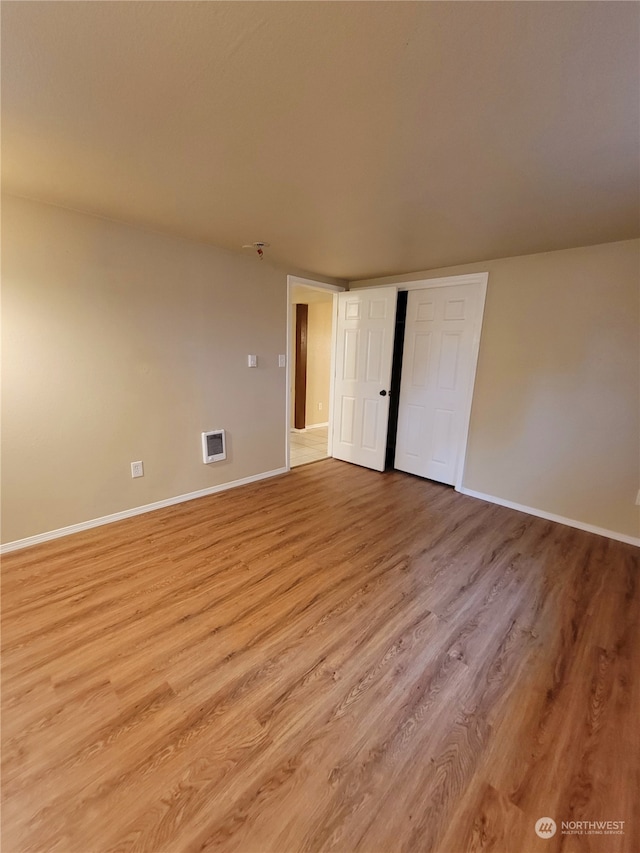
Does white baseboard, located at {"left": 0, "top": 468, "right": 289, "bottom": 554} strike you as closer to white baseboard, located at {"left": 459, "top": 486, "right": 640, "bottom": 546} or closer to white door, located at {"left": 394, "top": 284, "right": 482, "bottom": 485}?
white door, located at {"left": 394, "top": 284, "right": 482, "bottom": 485}

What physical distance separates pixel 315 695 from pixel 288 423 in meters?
2.70

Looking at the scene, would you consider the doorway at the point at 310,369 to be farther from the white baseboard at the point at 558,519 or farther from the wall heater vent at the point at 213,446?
the white baseboard at the point at 558,519

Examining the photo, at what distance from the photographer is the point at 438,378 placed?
11.7 ft

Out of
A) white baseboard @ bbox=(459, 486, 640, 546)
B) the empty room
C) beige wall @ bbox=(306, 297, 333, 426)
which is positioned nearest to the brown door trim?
beige wall @ bbox=(306, 297, 333, 426)

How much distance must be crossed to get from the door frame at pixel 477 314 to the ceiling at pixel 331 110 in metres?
0.90

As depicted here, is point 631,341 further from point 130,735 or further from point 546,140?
point 130,735

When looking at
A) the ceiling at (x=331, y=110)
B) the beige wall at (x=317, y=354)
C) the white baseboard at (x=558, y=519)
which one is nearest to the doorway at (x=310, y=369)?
the beige wall at (x=317, y=354)

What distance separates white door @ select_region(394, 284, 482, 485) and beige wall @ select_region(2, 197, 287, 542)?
1.52m

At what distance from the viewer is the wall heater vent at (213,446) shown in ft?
10.4

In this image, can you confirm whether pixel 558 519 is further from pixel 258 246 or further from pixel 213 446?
pixel 258 246

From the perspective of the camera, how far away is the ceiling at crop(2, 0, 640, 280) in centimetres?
91

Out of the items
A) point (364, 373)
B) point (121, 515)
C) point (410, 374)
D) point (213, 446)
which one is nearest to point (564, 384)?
point (410, 374)

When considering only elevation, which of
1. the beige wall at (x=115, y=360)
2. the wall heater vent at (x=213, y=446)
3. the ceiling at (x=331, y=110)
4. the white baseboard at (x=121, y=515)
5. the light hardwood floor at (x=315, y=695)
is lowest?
the light hardwood floor at (x=315, y=695)

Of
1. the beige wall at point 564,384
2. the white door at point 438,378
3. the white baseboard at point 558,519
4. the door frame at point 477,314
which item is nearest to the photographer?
the beige wall at point 564,384
